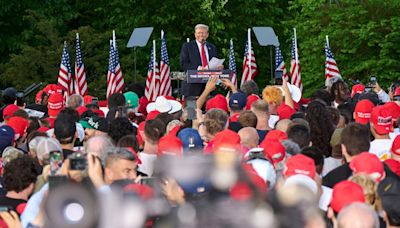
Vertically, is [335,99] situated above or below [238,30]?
above

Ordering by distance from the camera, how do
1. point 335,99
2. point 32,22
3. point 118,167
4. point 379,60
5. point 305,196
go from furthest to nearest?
1. point 32,22
2. point 379,60
3. point 335,99
4. point 118,167
5. point 305,196

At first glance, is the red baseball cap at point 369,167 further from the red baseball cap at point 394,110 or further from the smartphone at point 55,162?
the red baseball cap at point 394,110

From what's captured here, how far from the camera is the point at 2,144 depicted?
1142cm

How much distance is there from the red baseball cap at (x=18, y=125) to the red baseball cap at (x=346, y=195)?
6069mm

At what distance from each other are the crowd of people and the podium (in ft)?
3.35

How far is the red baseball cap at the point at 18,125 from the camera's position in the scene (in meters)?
12.6

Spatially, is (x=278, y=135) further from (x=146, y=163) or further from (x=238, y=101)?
(x=238, y=101)

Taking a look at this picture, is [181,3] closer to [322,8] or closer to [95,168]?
[322,8]

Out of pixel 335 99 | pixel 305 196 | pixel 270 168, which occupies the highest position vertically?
pixel 305 196

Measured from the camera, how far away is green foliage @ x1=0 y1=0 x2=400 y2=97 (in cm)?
3309

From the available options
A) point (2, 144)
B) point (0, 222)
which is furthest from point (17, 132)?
point (0, 222)

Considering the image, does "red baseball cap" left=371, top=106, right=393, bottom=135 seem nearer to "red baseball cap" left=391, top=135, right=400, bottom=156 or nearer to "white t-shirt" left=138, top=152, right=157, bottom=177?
"red baseball cap" left=391, top=135, right=400, bottom=156

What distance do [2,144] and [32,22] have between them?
24312 mm

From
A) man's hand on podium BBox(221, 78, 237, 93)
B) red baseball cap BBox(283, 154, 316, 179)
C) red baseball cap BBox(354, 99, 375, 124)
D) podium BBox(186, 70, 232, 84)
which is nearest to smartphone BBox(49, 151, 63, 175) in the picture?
red baseball cap BBox(283, 154, 316, 179)
